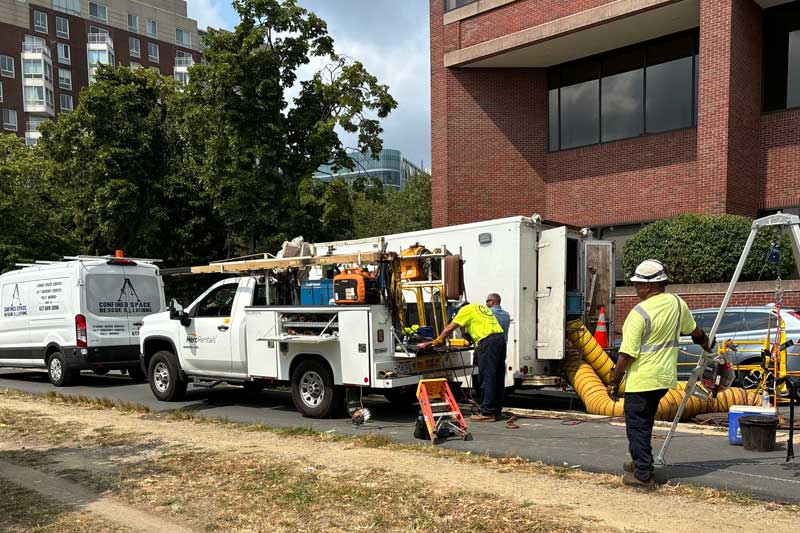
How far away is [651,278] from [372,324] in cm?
380

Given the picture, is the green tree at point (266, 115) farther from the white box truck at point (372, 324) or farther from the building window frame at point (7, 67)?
the building window frame at point (7, 67)

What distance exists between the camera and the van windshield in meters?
13.7

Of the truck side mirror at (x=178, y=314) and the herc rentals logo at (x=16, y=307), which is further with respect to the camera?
the herc rentals logo at (x=16, y=307)

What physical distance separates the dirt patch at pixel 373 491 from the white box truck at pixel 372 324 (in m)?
1.38

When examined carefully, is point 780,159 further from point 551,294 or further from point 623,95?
point 551,294

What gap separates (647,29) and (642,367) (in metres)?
15.4

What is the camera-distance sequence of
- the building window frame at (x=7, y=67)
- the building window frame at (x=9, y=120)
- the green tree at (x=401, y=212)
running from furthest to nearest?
the building window frame at (x=7, y=67)
the building window frame at (x=9, y=120)
the green tree at (x=401, y=212)

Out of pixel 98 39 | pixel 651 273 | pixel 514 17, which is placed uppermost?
pixel 98 39

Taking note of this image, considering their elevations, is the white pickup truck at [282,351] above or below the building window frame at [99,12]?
below

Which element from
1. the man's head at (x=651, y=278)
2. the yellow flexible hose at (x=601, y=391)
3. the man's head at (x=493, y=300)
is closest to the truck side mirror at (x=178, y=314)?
the man's head at (x=493, y=300)

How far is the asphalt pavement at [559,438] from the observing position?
593cm

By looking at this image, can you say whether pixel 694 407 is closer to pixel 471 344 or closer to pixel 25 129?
pixel 471 344

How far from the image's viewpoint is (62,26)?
66562 mm

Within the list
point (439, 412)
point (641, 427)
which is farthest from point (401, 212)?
point (641, 427)
